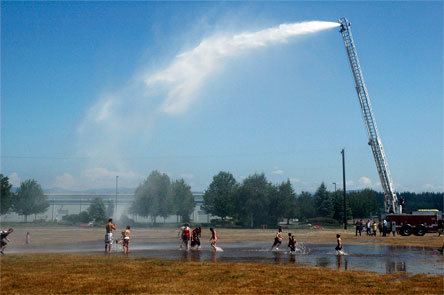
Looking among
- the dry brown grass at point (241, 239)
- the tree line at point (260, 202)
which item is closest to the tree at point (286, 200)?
the tree line at point (260, 202)

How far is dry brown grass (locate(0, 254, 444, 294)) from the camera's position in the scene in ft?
47.3

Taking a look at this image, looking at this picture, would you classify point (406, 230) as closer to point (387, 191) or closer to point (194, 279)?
point (387, 191)

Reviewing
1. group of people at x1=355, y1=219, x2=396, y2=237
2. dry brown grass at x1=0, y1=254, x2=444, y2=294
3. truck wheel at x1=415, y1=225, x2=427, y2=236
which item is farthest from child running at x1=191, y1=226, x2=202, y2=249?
truck wheel at x1=415, y1=225, x2=427, y2=236

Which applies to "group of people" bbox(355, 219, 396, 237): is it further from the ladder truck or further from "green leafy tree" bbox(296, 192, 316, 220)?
"green leafy tree" bbox(296, 192, 316, 220)

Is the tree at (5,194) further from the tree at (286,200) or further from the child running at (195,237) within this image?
the child running at (195,237)

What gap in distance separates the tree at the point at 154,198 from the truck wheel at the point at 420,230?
5715 cm

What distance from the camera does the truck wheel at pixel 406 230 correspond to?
4913 centimetres

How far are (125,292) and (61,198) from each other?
145 meters

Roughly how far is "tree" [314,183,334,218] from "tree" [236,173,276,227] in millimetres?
12683

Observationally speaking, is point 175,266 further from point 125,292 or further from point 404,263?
point 404,263

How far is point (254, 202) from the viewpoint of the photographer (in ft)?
288

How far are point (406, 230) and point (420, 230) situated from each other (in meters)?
1.36

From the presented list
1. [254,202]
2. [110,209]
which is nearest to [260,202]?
[254,202]

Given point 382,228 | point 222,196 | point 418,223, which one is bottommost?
point 382,228
